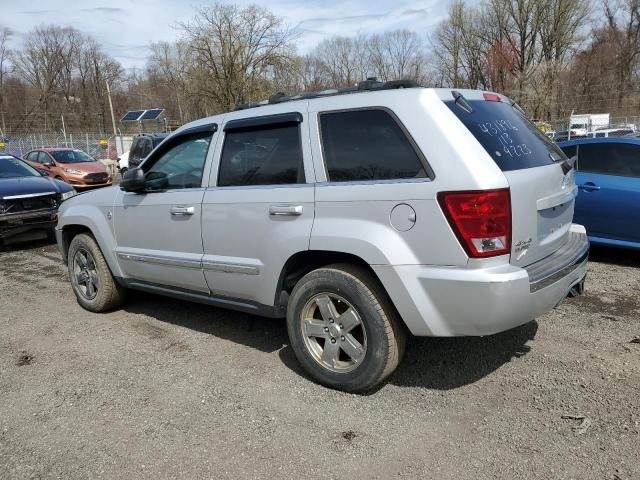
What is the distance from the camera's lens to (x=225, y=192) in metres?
3.92

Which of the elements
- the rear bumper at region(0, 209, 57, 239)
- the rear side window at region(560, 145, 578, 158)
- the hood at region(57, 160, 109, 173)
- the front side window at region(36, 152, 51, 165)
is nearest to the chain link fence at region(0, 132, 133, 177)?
the front side window at region(36, 152, 51, 165)

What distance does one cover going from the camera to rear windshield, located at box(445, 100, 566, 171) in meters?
3.11

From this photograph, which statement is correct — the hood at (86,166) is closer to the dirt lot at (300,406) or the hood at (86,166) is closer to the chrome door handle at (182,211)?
the dirt lot at (300,406)

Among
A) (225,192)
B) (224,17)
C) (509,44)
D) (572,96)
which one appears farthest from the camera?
(509,44)

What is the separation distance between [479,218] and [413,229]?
0.36m

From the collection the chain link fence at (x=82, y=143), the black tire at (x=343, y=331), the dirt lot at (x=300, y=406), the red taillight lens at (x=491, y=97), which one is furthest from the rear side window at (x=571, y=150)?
the chain link fence at (x=82, y=143)

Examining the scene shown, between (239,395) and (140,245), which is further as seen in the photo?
(140,245)

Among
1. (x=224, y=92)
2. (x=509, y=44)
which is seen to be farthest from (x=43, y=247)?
(x=509, y=44)

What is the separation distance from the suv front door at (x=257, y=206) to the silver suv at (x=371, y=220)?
0.01m

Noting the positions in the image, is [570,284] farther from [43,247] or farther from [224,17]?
[224,17]

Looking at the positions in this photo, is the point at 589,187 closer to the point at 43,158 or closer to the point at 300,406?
the point at 300,406

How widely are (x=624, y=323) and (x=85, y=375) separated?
4.32 meters

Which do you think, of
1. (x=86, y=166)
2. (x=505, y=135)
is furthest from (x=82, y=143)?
(x=505, y=135)

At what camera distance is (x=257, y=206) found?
12.1ft
